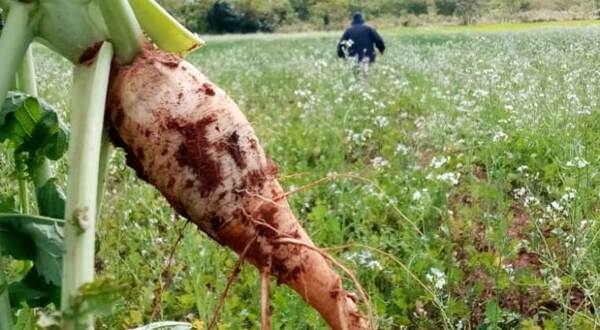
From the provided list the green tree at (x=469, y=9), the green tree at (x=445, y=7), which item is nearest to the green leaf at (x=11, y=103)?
the green tree at (x=469, y=9)

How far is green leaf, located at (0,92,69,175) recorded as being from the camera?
1.60 meters

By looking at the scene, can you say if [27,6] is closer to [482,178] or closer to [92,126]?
[92,126]

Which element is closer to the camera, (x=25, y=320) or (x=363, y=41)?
(x=25, y=320)

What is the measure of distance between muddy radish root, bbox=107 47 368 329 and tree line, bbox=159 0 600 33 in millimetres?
31828

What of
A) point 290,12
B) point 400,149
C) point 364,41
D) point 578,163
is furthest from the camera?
point 290,12

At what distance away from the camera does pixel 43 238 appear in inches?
56.6

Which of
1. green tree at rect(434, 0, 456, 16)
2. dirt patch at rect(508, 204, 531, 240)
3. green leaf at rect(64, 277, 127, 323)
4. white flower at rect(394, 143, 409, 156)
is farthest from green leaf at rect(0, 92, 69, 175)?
green tree at rect(434, 0, 456, 16)

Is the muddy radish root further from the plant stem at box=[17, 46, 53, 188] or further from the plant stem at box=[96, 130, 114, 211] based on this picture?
the plant stem at box=[17, 46, 53, 188]

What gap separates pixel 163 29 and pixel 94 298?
0.64 meters

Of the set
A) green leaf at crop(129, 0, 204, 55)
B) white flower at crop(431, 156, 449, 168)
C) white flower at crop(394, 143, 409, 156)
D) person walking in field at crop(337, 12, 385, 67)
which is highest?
green leaf at crop(129, 0, 204, 55)

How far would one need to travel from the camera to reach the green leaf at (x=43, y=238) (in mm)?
1431

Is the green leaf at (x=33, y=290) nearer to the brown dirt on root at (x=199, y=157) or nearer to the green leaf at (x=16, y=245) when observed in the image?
the green leaf at (x=16, y=245)

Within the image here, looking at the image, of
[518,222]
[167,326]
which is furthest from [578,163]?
[167,326]

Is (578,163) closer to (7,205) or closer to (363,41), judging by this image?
(7,205)
